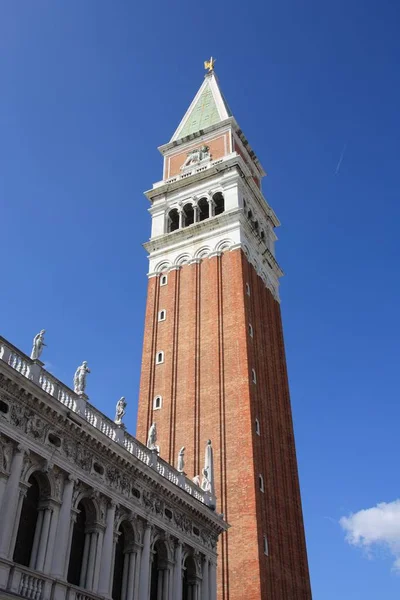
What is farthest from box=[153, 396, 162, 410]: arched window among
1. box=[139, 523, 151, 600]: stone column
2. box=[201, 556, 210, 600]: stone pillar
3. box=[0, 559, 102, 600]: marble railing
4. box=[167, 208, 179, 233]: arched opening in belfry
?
box=[0, 559, 102, 600]: marble railing

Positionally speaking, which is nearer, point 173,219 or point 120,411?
point 120,411

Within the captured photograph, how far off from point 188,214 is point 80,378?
3059 centimetres

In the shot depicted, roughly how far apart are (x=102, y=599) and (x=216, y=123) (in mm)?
44354

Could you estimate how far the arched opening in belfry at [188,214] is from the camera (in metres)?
52.6

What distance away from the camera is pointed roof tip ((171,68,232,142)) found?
60.2 metres

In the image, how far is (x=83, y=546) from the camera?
71.5ft

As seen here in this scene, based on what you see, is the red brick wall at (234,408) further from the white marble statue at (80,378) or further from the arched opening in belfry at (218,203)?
the white marble statue at (80,378)

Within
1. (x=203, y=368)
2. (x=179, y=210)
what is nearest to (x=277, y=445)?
(x=203, y=368)

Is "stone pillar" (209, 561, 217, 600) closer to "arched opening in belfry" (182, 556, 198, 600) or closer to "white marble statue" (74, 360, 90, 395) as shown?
"arched opening in belfry" (182, 556, 198, 600)

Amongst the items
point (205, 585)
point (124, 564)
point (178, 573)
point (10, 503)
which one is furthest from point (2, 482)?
point (205, 585)

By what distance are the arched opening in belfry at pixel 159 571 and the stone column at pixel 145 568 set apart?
0.95 metres

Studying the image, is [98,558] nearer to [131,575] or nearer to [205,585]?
[131,575]

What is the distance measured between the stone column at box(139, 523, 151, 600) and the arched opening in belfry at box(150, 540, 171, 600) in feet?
3.11

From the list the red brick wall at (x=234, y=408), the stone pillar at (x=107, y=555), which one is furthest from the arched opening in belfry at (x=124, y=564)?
the red brick wall at (x=234, y=408)
